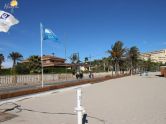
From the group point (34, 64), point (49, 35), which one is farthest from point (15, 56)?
point (49, 35)

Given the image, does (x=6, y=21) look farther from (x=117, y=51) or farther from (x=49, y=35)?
(x=117, y=51)

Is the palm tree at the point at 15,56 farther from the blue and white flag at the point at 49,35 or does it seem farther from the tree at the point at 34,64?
the blue and white flag at the point at 49,35

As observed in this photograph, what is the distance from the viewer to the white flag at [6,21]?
9.48m

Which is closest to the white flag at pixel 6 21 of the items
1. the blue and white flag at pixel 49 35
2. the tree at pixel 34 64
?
the blue and white flag at pixel 49 35

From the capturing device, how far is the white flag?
9477mm

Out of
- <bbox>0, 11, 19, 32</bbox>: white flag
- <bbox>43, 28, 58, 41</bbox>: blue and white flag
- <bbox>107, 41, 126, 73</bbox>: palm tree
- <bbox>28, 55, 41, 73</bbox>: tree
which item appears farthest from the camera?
<bbox>107, 41, 126, 73</bbox>: palm tree

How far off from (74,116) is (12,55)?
3612 inches

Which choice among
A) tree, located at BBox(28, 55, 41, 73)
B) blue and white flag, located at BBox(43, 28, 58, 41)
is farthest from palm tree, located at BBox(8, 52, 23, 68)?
blue and white flag, located at BBox(43, 28, 58, 41)

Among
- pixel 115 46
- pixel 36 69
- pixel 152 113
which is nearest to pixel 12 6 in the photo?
pixel 152 113

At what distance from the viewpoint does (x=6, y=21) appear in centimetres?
958

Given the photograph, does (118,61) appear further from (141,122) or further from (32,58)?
(141,122)

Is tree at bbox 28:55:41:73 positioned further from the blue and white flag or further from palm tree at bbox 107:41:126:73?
the blue and white flag

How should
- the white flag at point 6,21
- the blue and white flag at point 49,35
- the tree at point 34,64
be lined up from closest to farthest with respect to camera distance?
the white flag at point 6,21, the blue and white flag at point 49,35, the tree at point 34,64

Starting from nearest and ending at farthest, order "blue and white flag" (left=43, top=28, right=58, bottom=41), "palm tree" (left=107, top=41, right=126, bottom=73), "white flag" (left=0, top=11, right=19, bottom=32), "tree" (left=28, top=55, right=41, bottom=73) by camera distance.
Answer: "white flag" (left=0, top=11, right=19, bottom=32) < "blue and white flag" (left=43, top=28, right=58, bottom=41) < "tree" (left=28, top=55, right=41, bottom=73) < "palm tree" (left=107, top=41, right=126, bottom=73)
